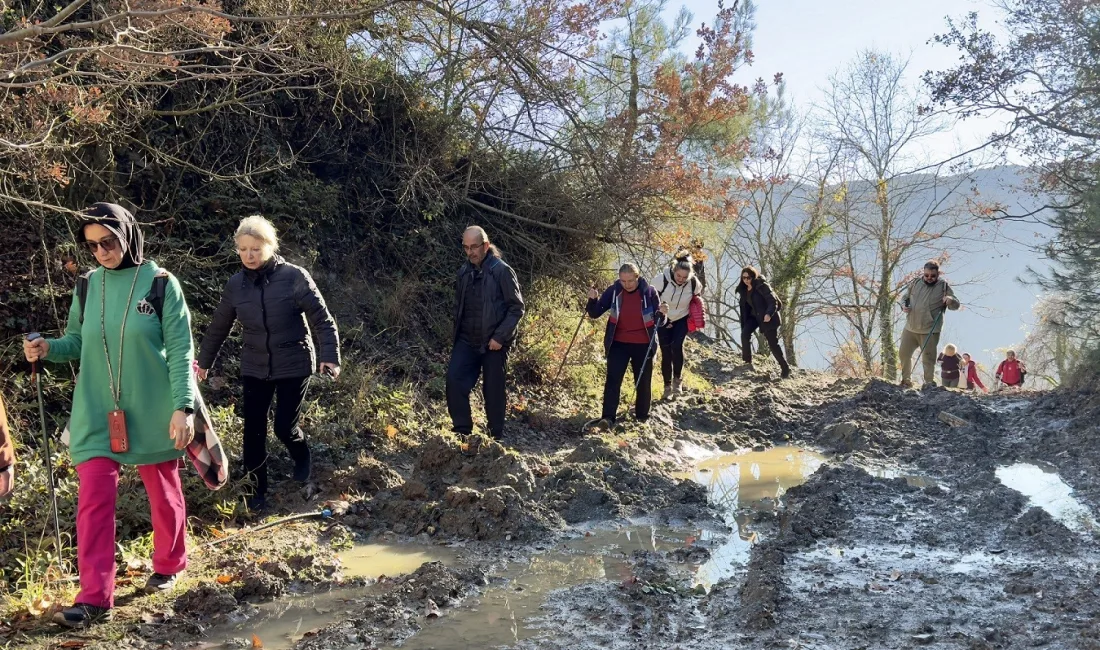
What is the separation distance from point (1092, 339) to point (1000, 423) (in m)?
3.48

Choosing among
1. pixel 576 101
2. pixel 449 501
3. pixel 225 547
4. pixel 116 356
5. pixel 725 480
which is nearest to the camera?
pixel 116 356

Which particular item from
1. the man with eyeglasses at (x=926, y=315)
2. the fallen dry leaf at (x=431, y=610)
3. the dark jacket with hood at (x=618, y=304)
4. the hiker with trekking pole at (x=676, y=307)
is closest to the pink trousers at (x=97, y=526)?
the fallen dry leaf at (x=431, y=610)

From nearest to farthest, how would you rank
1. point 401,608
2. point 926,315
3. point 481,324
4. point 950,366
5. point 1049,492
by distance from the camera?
point 401,608 → point 1049,492 → point 481,324 → point 926,315 → point 950,366

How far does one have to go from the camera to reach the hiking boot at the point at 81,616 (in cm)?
395

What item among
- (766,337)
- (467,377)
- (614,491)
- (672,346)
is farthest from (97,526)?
(766,337)

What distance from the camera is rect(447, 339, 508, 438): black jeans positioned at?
766cm

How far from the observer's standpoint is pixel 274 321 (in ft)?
18.9

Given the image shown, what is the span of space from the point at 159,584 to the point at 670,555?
9.71 feet

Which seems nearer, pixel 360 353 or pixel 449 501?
pixel 449 501

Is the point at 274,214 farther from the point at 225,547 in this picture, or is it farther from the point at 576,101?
the point at 225,547

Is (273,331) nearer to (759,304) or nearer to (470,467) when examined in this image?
(470,467)

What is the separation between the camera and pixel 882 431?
9.41 m

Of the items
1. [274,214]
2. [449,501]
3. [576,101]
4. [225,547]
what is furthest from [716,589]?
[576,101]

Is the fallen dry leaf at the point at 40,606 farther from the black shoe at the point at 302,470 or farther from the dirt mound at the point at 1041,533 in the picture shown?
the dirt mound at the point at 1041,533
